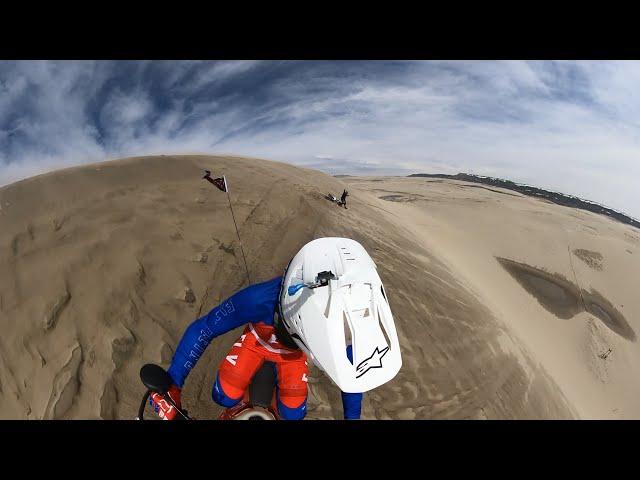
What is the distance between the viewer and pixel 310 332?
193cm

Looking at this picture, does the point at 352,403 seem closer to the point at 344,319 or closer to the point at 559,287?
the point at 344,319

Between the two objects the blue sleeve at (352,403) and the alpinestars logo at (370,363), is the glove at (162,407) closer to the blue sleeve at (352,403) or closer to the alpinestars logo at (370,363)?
the blue sleeve at (352,403)

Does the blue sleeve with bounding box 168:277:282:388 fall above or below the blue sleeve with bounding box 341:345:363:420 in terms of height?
above

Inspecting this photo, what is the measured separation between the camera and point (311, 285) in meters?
1.90

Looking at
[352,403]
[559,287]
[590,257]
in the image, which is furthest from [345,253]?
[590,257]

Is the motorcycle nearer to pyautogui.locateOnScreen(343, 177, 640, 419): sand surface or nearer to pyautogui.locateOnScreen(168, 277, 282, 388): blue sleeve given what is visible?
pyautogui.locateOnScreen(168, 277, 282, 388): blue sleeve

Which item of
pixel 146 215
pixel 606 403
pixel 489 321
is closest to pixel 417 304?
pixel 489 321

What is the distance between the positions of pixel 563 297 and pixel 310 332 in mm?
12371

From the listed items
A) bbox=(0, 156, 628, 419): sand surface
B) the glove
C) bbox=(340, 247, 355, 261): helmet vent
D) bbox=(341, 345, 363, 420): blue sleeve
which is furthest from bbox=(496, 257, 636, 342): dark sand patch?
the glove

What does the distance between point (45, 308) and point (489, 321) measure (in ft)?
25.0

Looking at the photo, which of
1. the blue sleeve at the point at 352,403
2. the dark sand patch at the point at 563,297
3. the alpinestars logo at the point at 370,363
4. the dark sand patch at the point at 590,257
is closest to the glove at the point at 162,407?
the blue sleeve at the point at 352,403

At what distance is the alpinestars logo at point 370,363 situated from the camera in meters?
1.79

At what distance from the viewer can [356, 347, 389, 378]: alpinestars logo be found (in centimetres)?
179

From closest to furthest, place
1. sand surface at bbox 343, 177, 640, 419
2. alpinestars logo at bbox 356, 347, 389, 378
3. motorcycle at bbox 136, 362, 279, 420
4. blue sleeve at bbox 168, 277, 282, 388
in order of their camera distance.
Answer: alpinestars logo at bbox 356, 347, 389, 378
motorcycle at bbox 136, 362, 279, 420
blue sleeve at bbox 168, 277, 282, 388
sand surface at bbox 343, 177, 640, 419
